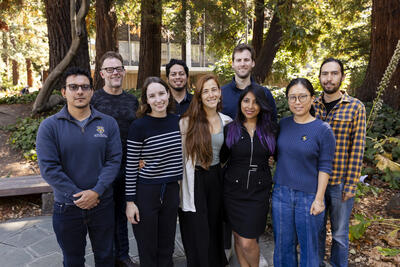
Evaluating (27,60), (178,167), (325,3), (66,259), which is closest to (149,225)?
(178,167)

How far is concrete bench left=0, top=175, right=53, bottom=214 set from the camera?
4675mm

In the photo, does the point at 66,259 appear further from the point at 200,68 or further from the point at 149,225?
the point at 200,68

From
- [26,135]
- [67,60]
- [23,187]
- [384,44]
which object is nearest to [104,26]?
[67,60]

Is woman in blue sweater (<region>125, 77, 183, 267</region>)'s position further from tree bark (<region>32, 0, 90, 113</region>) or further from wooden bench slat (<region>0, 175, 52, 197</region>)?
Result: tree bark (<region>32, 0, 90, 113</region>)

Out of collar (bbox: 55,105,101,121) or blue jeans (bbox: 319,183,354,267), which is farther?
blue jeans (bbox: 319,183,354,267)

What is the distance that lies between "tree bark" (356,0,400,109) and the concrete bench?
726cm

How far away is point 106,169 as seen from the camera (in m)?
2.77

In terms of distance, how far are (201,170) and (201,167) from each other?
3 centimetres

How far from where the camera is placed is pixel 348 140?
288 cm

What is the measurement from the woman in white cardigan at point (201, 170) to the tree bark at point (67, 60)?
18.1ft

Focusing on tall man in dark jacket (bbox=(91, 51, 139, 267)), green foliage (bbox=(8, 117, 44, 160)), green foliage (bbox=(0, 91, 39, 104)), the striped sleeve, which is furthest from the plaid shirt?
green foliage (bbox=(0, 91, 39, 104))

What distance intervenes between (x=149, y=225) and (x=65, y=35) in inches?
312

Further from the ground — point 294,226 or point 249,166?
point 249,166

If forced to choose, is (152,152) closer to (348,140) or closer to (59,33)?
(348,140)
